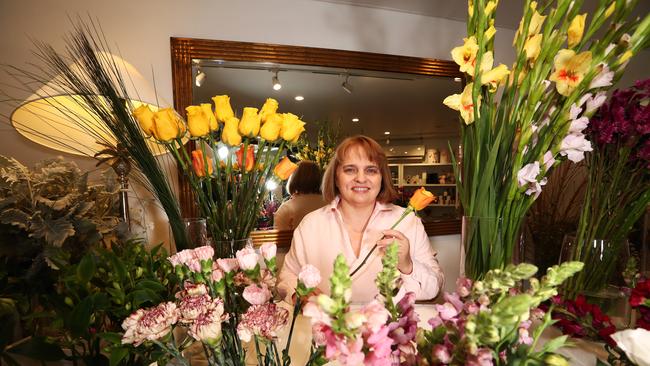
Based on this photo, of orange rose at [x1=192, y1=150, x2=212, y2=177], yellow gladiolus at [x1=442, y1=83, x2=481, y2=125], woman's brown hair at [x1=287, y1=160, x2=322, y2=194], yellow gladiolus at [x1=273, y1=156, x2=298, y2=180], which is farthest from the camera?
woman's brown hair at [x1=287, y1=160, x2=322, y2=194]

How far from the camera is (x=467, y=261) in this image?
2.28 ft

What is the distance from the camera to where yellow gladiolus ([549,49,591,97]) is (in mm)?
552

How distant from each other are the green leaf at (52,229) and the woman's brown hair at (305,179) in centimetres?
133

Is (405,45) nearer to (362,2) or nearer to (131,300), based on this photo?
(362,2)

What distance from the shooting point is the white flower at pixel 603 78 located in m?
0.56

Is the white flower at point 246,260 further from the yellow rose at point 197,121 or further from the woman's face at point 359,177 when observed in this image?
the woman's face at point 359,177

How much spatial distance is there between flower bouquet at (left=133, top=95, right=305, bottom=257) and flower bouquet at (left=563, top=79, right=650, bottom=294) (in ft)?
2.52

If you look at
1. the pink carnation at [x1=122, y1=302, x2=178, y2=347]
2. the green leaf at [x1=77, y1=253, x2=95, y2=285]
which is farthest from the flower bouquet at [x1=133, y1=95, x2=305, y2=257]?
the pink carnation at [x1=122, y1=302, x2=178, y2=347]

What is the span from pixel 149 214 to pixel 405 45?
186 centimetres

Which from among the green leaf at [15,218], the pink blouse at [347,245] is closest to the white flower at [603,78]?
the pink blouse at [347,245]

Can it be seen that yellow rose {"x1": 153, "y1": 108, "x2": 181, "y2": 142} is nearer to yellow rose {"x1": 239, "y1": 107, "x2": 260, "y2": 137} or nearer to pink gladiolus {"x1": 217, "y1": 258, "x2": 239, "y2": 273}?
yellow rose {"x1": 239, "y1": 107, "x2": 260, "y2": 137}

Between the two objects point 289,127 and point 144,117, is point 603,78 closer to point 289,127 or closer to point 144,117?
point 289,127

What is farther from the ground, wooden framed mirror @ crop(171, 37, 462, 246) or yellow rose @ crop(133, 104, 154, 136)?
wooden framed mirror @ crop(171, 37, 462, 246)

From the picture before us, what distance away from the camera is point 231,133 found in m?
0.79
